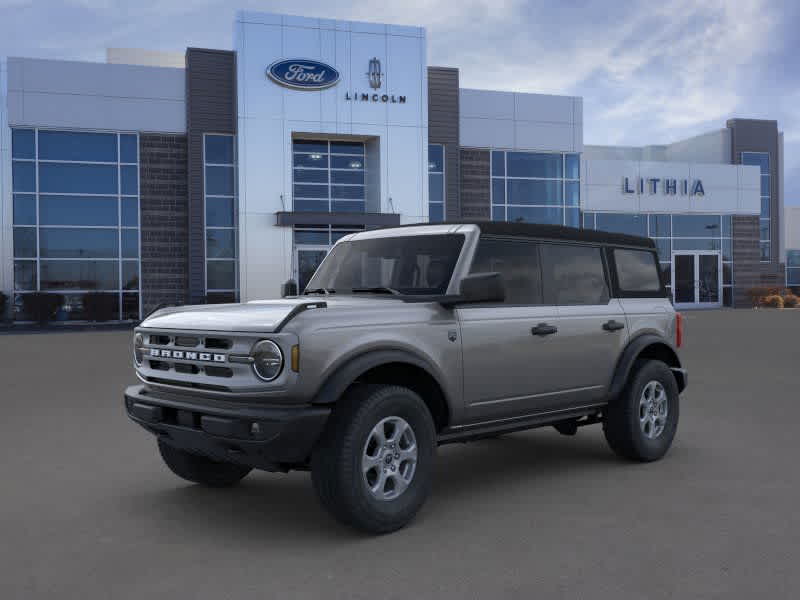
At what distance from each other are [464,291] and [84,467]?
3.62 m

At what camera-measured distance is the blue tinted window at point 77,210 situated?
2781 centimetres

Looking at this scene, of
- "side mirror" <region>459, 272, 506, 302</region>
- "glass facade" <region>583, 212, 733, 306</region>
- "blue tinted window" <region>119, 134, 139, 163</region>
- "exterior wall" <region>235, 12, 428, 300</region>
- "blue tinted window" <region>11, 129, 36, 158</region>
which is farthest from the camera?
"glass facade" <region>583, 212, 733, 306</region>

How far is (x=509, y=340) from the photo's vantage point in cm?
543

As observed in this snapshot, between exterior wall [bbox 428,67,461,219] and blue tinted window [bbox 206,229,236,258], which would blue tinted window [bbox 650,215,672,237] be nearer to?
exterior wall [bbox 428,67,461,219]

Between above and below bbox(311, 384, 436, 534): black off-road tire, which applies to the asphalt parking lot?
below

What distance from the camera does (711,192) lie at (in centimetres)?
3875

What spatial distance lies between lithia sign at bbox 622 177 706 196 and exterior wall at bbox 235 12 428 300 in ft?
39.5

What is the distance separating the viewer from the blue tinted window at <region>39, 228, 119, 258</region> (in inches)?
1094

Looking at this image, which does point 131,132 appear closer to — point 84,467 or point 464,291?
point 84,467

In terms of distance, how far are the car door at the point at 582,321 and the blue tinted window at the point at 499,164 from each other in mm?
27139

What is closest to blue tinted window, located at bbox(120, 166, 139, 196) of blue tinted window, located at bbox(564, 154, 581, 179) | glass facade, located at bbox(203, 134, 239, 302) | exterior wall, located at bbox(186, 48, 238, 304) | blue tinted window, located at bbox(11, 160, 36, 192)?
exterior wall, located at bbox(186, 48, 238, 304)

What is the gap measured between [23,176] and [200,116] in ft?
20.9

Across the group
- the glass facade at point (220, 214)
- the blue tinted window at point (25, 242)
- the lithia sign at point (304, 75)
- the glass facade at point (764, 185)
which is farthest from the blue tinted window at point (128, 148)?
the glass facade at point (764, 185)

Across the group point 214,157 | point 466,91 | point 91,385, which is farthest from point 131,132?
point 91,385
